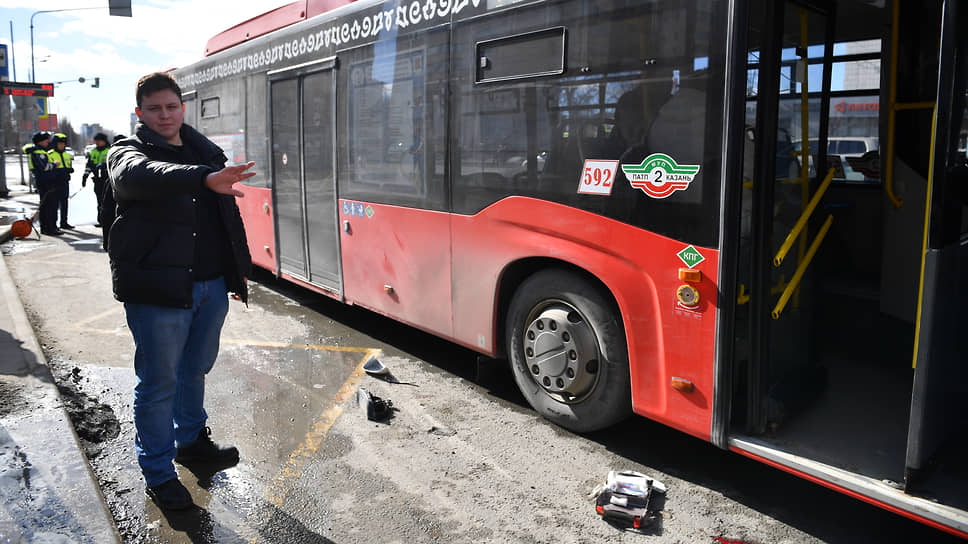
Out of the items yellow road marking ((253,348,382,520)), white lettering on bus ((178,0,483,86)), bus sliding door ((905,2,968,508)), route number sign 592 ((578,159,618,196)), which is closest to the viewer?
bus sliding door ((905,2,968,508))

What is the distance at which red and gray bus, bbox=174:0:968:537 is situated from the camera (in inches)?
132

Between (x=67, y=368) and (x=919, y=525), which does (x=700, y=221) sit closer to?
(x=919, y=525)

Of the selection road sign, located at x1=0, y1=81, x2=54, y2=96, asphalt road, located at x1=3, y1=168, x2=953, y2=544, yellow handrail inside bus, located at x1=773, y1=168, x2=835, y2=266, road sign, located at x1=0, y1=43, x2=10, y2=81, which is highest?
road sign, located at x1=0, y1=43, x2=10, y2=81

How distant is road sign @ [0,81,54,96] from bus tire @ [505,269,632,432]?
864 inches

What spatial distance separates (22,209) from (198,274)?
18801 millimetres

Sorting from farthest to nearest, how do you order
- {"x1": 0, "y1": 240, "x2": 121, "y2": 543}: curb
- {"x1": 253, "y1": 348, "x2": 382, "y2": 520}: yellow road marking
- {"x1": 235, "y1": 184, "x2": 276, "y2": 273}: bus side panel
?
1. {"x1": 235, "y1": 184, "x2": 276, "y2": 273}: bus side panel
2. {"x1": 253, "y1": 348, "x2": 382, "y2": 520}: yellow road marking
3. {"x1": 0, "y1": 240, "x2": 121, "y2": 543}: curb

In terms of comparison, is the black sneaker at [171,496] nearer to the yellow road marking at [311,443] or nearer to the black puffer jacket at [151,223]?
the yellow road marking at [311,443]

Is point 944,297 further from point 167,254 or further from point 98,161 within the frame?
point 98,161

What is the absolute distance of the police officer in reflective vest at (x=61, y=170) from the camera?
14.2 meters

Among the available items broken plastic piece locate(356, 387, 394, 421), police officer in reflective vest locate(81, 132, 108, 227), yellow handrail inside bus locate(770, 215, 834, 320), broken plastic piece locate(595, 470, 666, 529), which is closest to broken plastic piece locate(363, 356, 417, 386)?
broken plastic piece locate(356, 387, 394, 421)

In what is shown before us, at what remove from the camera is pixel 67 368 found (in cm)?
588

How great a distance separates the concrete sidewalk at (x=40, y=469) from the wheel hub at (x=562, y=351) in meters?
2.53

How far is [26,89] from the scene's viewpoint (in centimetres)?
2267

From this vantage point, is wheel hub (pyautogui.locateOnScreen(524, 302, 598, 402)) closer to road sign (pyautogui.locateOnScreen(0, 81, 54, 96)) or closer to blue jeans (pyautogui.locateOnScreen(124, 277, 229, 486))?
blue jeans (pyautogui.locateOnScreen(124, 277, 229, 486))
